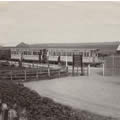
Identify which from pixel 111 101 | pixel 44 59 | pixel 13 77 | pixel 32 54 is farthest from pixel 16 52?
pixel 111 101

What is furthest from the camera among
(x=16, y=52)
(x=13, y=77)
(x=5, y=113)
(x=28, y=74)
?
(x=16, y=52)

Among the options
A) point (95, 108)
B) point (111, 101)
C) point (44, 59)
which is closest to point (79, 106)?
point (95, 108)

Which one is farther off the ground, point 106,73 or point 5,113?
point 5,113

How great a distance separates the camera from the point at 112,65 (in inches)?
917

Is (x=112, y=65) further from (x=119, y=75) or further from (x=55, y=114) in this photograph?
(x=55, y=114)

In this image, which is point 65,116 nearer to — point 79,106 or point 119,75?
point 79,106

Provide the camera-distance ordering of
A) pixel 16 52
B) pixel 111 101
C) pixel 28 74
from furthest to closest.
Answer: pixel 16 52
pixel 28 74
pixel 111 101

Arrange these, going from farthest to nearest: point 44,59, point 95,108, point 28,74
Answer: point 44,59, point 28,74, point 95,108

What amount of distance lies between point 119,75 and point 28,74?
318 inches

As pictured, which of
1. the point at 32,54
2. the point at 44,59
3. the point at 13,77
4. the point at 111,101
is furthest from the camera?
the point at 32,54

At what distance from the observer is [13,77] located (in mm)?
17562

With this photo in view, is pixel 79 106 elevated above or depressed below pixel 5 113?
below

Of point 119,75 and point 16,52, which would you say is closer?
point 119,75

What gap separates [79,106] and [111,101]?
1.71 metres
